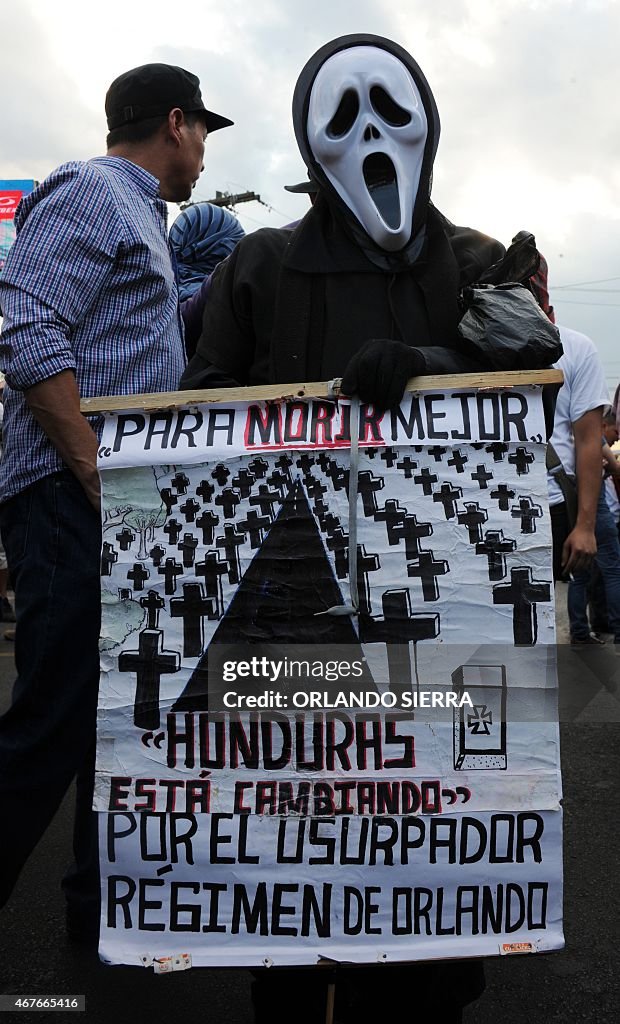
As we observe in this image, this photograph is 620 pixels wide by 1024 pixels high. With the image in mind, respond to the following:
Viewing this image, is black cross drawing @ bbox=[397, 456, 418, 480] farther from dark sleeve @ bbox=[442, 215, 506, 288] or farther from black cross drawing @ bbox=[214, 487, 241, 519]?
dark sleeve @ bbox=[442, 215, 506, 288]

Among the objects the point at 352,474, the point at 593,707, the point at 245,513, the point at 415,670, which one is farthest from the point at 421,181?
the point at 593,707

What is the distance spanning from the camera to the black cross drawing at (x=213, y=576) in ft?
5.98

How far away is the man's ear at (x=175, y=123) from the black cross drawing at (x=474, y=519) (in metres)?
1.35

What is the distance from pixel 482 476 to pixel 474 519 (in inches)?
3.5

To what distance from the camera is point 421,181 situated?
2086 millimetres

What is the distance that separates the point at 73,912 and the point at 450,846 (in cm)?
134

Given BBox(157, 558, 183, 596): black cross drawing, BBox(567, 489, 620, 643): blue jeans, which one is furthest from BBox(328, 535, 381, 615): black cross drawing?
BBox(567, 489, 620, 643): blue jeans

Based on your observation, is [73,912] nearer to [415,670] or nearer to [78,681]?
[78,681]

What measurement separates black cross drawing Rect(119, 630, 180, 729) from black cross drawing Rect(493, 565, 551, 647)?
0.65 metres

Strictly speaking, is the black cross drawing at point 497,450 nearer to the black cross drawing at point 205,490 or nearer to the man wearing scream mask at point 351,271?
the man wearing scream mask at point 351,271

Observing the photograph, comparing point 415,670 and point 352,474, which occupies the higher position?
point 352,474

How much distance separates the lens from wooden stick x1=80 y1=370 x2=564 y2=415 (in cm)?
181

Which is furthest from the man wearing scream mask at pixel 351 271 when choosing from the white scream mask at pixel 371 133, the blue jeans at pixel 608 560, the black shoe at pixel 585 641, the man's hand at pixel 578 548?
the black shoe at pixel 585 641

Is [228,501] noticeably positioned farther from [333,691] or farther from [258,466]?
[333,691]
